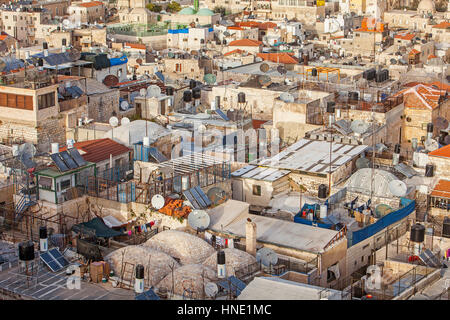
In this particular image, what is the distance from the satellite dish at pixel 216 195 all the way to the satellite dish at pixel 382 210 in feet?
15.8

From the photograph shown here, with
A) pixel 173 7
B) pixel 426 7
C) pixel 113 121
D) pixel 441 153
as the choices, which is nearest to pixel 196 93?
pixel 113 121

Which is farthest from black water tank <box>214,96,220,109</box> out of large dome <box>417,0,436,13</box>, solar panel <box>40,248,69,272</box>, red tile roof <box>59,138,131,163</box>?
large dome <box>417,0,436,13</box>

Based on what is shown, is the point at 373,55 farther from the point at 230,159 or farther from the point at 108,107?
the point at 230,159

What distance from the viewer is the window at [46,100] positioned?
35.4 metres

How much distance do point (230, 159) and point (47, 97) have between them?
333 inches

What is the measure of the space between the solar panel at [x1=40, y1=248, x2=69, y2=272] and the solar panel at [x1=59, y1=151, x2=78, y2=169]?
14.6ft

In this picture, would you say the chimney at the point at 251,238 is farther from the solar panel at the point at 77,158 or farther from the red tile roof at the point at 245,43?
the red tile roof at the point at 245,43

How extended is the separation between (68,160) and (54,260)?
5.14 m

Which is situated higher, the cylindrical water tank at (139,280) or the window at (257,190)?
the cylindrical water tank at (139,280)

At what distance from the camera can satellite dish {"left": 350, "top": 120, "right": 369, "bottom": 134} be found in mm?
35250

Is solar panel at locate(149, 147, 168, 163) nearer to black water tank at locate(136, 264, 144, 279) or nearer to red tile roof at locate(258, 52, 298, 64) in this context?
black water tank at locate(136, 264, 144, 279)

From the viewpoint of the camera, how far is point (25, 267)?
23266 mm

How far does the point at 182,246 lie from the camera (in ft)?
79.6

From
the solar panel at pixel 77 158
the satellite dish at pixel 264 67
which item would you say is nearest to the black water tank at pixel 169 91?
the satellite dish at pixel 264 67
